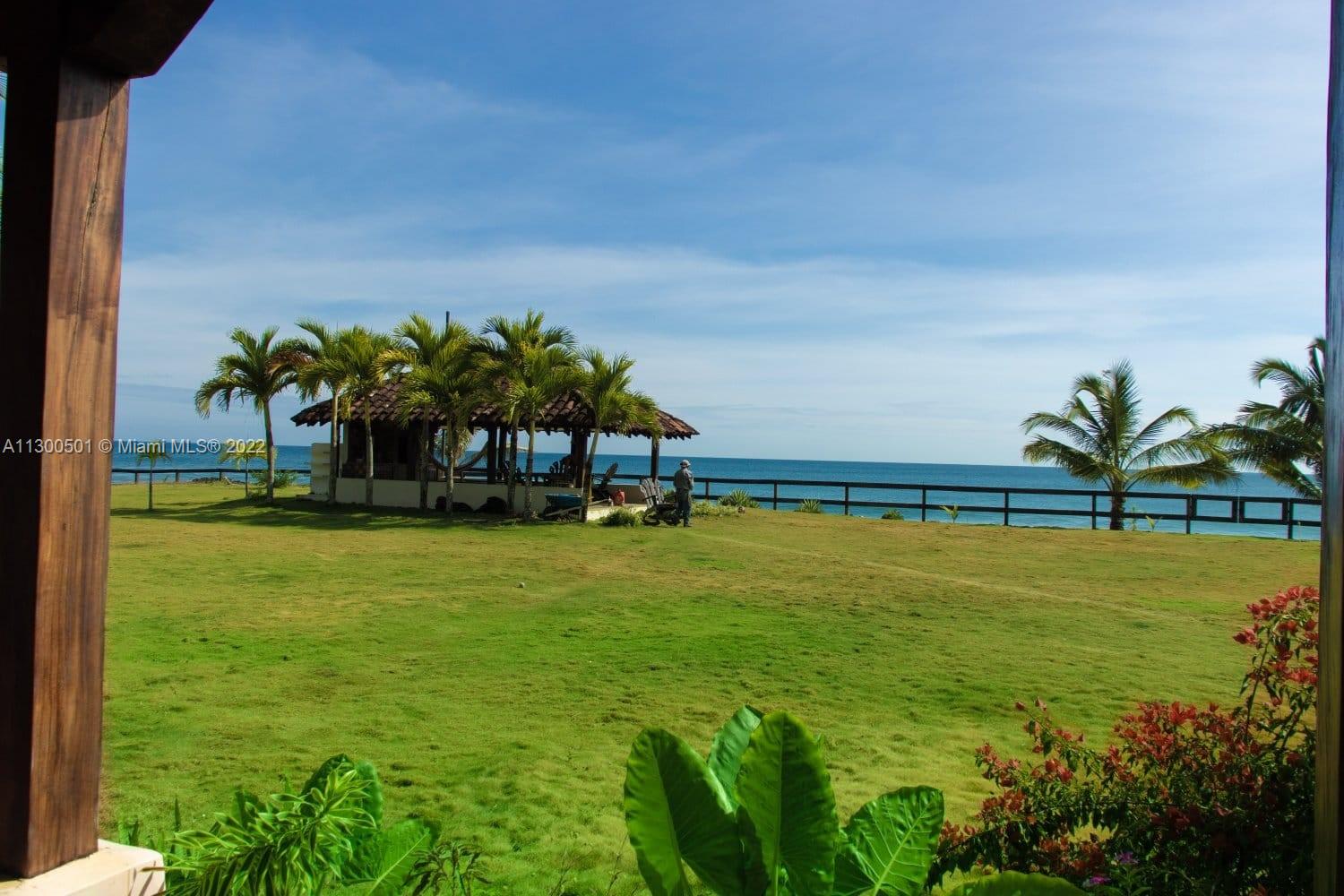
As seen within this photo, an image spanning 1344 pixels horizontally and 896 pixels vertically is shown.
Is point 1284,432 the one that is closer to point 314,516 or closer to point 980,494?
point 314,516

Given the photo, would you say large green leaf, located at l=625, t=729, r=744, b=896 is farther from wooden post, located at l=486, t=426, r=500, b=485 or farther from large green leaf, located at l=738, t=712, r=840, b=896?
wooden post, located at l=486, t=426, r=500, b=485

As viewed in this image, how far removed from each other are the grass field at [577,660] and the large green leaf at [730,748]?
1372 millimetres

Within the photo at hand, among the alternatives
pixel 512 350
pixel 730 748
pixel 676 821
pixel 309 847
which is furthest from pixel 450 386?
pixel 676 821

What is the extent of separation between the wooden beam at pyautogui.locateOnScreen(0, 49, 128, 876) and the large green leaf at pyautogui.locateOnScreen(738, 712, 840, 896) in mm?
1430

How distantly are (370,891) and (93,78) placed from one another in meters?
1.96

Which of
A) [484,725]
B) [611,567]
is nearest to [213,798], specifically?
[484,725]

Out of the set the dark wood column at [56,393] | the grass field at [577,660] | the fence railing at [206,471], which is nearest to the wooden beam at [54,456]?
the dark wood column at [56,393]

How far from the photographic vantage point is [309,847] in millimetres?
1821

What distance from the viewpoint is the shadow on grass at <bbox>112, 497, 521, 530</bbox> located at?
58.4 ft

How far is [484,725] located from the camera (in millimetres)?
5203

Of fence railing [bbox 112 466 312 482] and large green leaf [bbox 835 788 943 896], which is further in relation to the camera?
fence railing [bbox 112 466 312 482]

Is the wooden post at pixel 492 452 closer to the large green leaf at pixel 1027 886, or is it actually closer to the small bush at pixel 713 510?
the small bush at pixel 713 510

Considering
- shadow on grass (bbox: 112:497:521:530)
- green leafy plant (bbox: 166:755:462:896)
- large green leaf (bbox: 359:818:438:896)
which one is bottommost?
shadow on grass (bbox: 112:497:521:530)

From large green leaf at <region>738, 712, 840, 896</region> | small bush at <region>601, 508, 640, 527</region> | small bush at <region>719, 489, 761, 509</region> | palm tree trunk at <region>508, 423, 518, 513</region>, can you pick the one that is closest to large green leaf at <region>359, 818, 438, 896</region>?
large green leaf at <region>738, 712, 840, 896</region>
